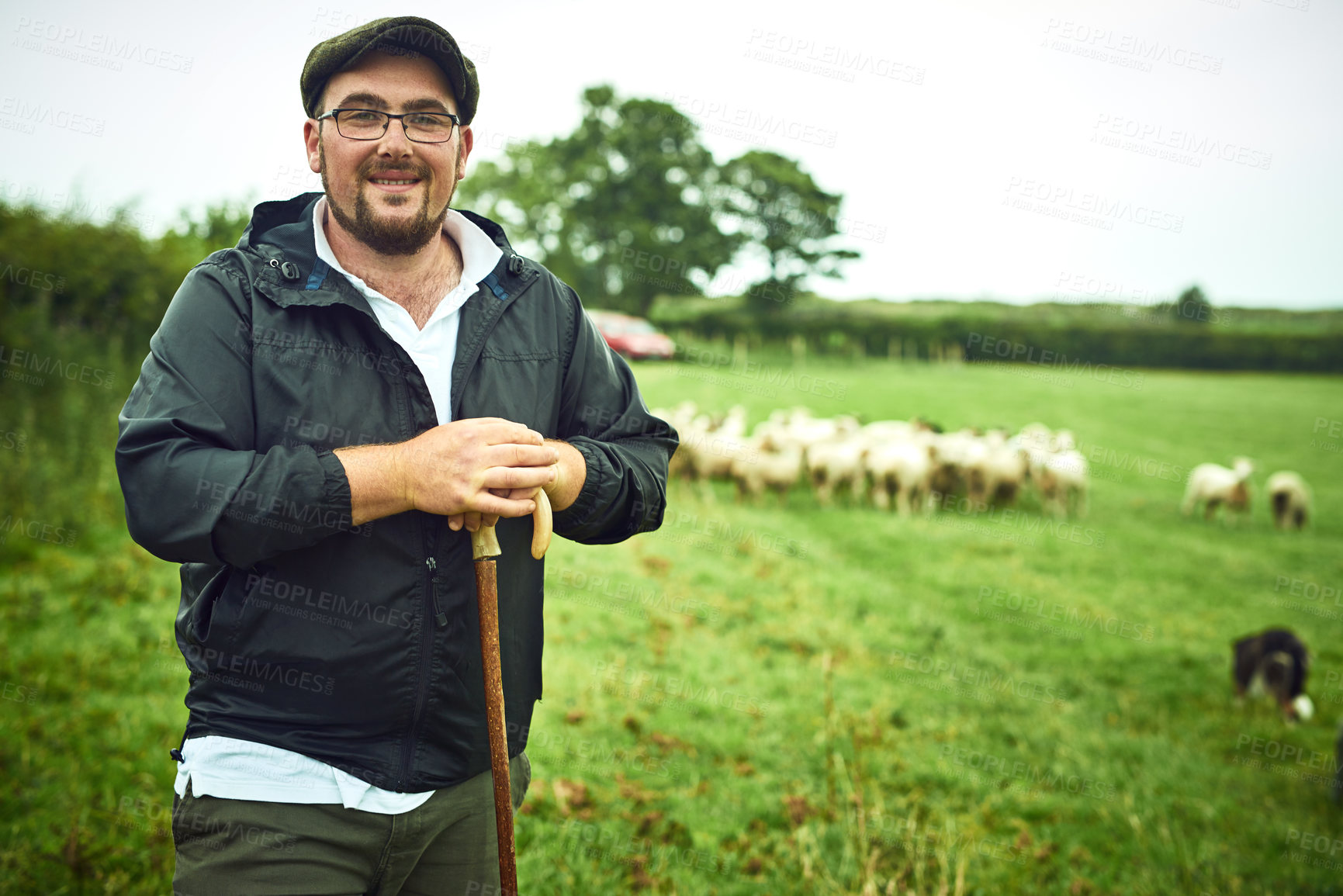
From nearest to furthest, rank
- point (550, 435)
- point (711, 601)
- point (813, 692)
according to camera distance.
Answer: point (550, 435) → point (813, 692) → point (711, 601)

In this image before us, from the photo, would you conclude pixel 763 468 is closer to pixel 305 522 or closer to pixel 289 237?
pixel 289 237

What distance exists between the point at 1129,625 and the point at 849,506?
510 centimetres

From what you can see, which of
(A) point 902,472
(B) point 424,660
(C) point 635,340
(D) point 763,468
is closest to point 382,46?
(B) point 424,660

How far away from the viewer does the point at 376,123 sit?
78.4 inches

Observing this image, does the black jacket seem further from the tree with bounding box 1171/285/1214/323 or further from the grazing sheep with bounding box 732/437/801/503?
the tree with bounding box 1171/285/1214/323

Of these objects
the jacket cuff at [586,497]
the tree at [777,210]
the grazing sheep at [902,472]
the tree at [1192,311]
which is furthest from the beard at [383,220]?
the tree at [1192,311]

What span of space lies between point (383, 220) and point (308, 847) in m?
1.41

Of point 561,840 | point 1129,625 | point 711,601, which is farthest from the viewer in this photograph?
point 1129,625

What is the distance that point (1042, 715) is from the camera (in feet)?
21.6

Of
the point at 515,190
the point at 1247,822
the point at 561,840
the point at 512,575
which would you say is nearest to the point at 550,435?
the point at 512,575

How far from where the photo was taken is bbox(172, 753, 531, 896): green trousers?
1.73 metres

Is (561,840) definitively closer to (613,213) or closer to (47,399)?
(47,399)

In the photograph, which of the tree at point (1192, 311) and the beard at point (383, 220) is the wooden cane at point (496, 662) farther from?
the tree at point (1192, 311)

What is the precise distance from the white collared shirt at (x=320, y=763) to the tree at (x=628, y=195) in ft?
112
